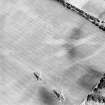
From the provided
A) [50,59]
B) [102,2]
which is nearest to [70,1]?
[102,2]

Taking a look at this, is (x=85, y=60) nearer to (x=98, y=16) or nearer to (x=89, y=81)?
(x=89, y=81)

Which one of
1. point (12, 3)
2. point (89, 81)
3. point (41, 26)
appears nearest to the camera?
point (89, 81)

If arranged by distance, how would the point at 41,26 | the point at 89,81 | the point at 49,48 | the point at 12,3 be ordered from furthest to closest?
the point at 12,3
the point at 41,26
the point at 49,48
the point at 89,81

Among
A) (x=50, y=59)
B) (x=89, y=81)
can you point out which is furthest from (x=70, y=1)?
(x=89, y=81)

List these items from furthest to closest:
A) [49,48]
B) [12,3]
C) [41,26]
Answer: [12,3] → [41,26] → [49,48]

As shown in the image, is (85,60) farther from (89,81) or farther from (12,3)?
(12,3)

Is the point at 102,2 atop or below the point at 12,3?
atop

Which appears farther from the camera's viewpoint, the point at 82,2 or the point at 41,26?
the point at 82,2

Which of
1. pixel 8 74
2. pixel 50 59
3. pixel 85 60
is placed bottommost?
pixel 8 74

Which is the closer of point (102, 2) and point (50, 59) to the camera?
point (50, 59)
